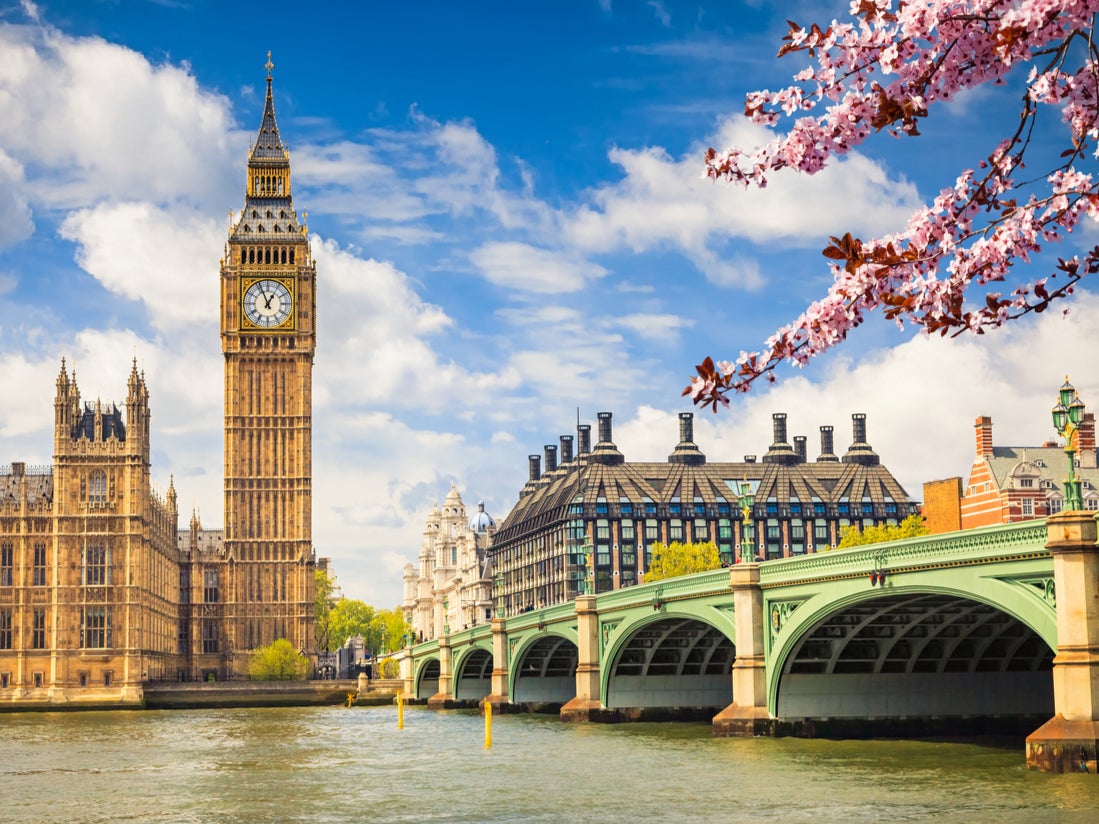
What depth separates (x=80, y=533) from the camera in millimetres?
130750

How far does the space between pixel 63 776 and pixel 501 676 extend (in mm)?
45218

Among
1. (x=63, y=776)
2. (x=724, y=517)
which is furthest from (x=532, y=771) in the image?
→ (x=724, y=517)

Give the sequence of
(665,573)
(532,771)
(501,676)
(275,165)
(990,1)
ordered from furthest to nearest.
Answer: (275,165) → (665,573) → (501,676) → (532,771) → (990,1)

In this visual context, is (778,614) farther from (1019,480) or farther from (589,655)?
(1019,480)

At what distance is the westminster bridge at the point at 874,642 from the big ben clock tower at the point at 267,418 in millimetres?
67558

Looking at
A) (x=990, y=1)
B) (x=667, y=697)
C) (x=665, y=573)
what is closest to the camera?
(x=990, y=1)

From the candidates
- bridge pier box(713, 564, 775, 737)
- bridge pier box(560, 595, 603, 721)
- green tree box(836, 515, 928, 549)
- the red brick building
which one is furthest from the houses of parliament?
bridge pier box(713, 564, 775, 737)

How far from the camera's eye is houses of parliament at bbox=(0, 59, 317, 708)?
425 feet

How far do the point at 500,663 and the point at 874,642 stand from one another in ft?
132

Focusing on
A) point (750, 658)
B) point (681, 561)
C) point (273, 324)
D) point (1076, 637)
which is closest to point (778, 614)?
point (750, 658)

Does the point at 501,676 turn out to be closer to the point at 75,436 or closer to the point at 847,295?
the point at 75,436

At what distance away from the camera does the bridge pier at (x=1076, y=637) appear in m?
39.8

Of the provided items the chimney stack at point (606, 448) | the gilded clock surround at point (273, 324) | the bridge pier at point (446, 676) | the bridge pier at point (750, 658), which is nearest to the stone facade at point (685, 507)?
the chimney stack at point (606, 448)

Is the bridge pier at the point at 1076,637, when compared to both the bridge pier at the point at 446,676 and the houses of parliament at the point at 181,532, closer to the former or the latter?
the bridge pier at the point at 446,676
